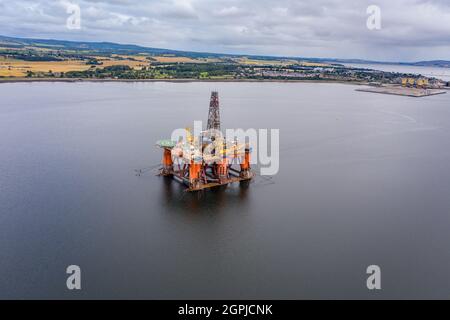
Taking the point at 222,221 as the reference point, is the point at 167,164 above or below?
above

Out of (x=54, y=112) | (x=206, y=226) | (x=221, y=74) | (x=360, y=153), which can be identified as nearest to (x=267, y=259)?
(x=206, y=226)

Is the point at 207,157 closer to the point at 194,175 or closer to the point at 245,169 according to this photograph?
the point at 194,175

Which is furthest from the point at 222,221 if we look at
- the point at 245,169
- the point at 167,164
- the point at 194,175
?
the point at 167,164

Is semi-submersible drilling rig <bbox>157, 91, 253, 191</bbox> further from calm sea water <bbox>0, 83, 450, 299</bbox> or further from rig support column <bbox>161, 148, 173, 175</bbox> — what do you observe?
calm sea water <bbox>0, 83, 450, 299</bbox>

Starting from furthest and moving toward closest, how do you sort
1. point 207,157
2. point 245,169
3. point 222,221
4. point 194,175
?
1. point 245,169
2. point 207,157
3. point 194,175
4. point 222,221

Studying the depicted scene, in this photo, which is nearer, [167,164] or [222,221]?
[222,221]

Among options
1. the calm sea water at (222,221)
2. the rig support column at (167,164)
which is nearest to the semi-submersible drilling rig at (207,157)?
the rig support column at (167,164)

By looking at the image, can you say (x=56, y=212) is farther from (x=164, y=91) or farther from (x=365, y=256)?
(x=164, y=91)
